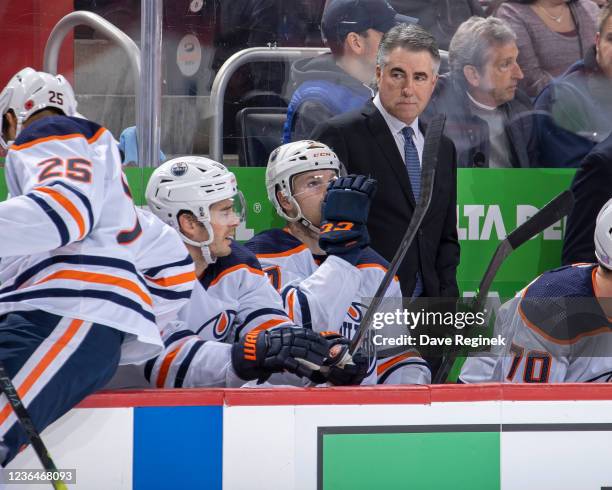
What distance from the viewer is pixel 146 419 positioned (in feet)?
7.68

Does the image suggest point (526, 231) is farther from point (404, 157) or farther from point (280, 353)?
point (280, 353)

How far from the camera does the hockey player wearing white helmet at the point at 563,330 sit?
8.71ft

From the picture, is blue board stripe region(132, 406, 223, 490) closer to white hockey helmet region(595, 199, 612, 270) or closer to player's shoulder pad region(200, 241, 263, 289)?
player's shoulder pad region(200, 241, 263, 289)

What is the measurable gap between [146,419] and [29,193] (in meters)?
0.51

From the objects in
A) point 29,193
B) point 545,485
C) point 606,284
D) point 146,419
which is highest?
point 29,193

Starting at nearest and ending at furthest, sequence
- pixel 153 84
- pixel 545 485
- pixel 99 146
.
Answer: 1. pixel 99 146
2. pixel 545 485
3. pixel 153 84

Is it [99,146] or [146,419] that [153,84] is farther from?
[146,419]

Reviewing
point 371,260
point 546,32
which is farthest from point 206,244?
point 546,32

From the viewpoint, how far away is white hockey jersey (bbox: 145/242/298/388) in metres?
2.61

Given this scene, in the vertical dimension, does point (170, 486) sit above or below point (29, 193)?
below

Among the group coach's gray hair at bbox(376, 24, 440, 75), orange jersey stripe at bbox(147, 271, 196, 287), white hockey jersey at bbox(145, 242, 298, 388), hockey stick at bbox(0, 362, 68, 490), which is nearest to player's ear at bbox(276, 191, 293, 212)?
white hockey jersey at bbox(145, 242, 298, 388)

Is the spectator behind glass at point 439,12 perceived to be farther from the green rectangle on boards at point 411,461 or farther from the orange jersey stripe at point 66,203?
the orange jersey stripe at point 66,203

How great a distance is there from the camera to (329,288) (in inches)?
111

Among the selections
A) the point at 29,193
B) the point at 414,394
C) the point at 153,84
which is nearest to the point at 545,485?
the point at 414,394
